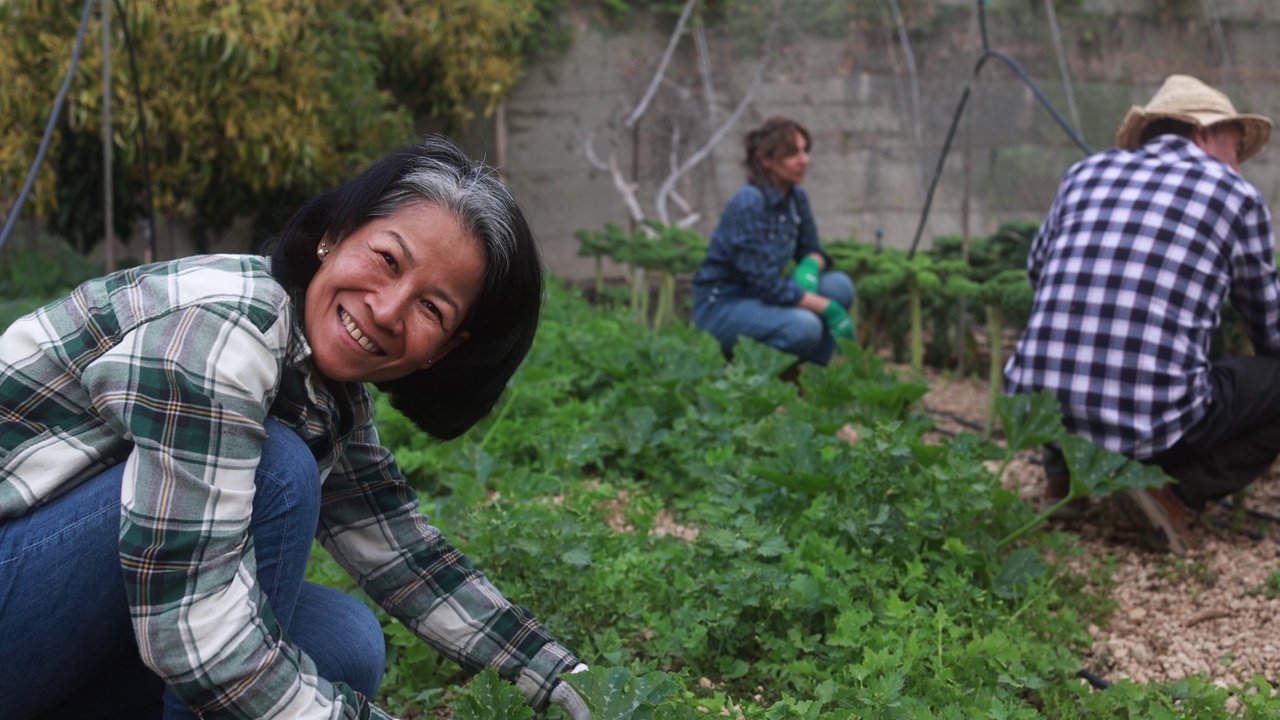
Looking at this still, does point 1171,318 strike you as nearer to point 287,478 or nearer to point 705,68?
point 287,478

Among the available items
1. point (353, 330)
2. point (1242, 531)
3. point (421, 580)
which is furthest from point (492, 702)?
point (1242, 531)

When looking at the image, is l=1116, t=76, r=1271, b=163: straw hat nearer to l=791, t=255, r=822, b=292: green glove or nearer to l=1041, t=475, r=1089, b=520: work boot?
l=1041, t=475, r=1089, b=520: work boot

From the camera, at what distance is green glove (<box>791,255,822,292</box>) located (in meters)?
5.16

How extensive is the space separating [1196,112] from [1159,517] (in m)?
1.19

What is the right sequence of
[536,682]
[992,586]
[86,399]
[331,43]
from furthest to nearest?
[331,43] < [992,586] < [536,682] < [86,399]

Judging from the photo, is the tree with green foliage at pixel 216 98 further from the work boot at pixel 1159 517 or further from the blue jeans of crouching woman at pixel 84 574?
the work boot at pixel 1159 517

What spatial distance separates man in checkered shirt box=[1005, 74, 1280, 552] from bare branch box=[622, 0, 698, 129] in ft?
16.7

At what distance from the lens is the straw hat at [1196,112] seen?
11.0ft

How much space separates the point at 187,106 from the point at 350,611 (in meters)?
5.03

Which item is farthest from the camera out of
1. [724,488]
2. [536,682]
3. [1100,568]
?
[1100,568]

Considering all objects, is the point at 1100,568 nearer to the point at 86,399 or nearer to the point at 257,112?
the point at 86,399

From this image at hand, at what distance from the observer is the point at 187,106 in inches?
241

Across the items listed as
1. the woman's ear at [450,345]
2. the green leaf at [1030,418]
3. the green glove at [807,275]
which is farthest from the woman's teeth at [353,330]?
the green glove at [807,275]

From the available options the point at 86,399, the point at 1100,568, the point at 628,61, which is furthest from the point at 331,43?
the point at 86,399
